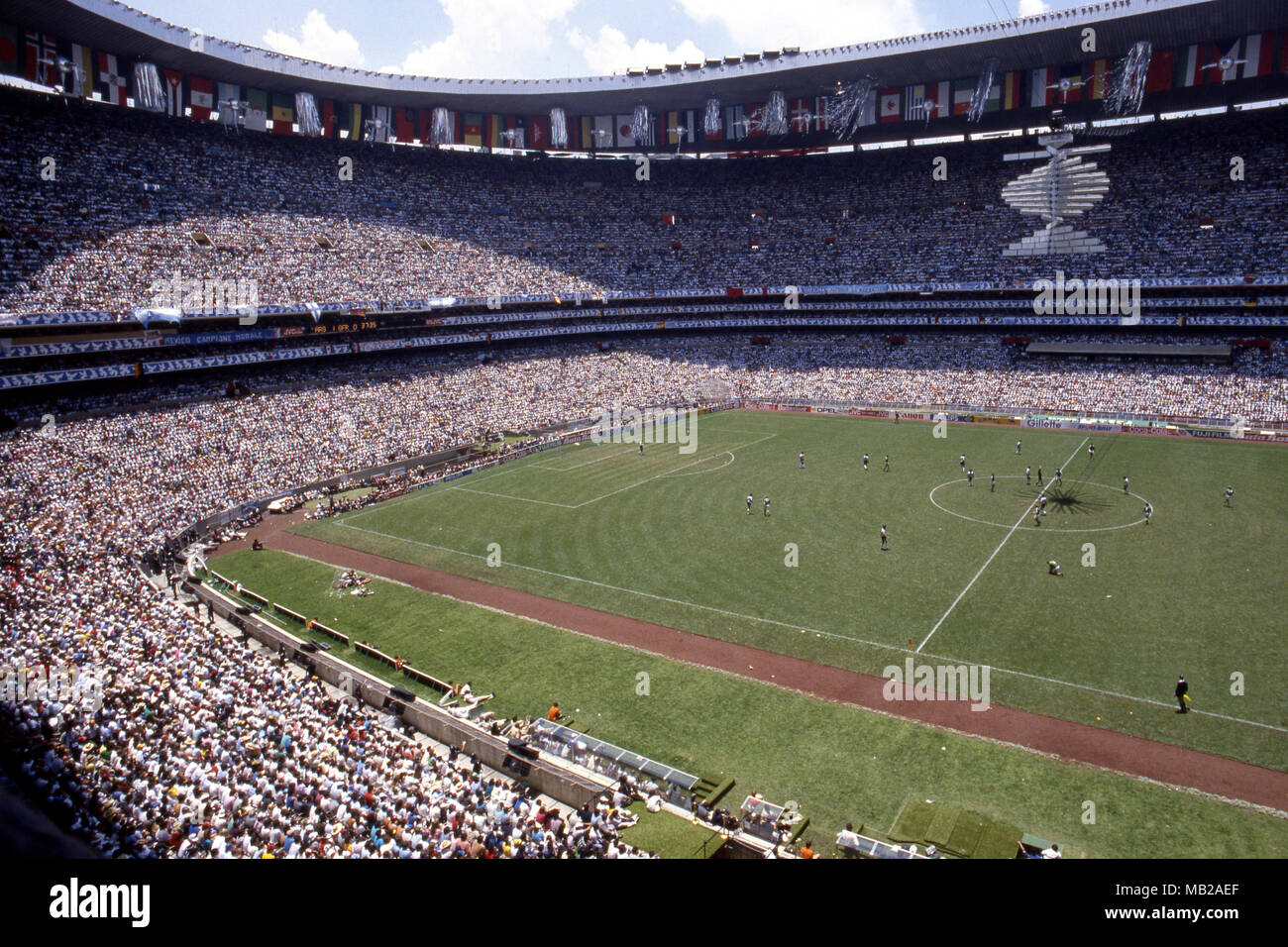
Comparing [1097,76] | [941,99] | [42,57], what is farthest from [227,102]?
[1097,76]

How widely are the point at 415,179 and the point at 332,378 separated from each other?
28322 mm

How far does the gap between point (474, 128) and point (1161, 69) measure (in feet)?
196

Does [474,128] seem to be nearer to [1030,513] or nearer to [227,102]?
[227,102]

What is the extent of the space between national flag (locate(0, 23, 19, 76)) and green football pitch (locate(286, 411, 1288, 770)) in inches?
1585

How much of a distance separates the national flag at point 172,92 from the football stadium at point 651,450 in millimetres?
264

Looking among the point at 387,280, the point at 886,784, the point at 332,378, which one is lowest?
the point at 886,784

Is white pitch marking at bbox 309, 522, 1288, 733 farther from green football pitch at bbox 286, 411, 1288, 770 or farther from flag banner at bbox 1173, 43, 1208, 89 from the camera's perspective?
flag banner at bbox 1173, 43, 1208, 89

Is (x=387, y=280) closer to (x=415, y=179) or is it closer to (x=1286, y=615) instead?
(x=415, y=179)

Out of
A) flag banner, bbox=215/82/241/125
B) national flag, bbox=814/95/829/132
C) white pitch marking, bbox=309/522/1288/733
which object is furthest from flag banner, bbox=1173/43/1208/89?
flag banner, bbox=215/82/241/125

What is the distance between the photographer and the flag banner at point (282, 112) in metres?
67.2

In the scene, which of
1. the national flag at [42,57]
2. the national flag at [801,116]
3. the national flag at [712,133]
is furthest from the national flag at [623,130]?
the national flag at [42,57]

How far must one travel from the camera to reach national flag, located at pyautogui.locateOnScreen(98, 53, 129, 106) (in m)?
56.2

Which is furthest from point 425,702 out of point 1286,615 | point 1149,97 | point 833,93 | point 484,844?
point 1149,97

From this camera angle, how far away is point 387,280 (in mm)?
61969
